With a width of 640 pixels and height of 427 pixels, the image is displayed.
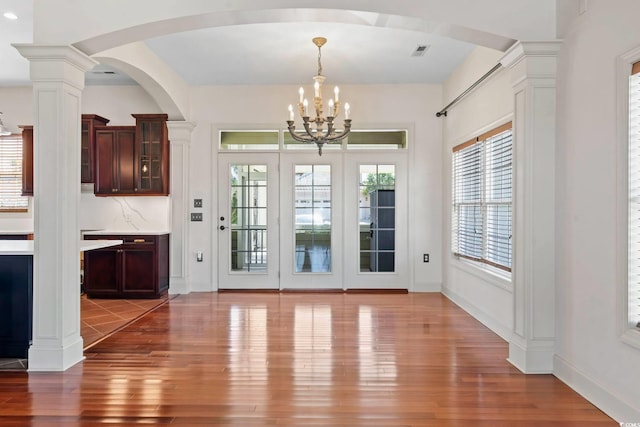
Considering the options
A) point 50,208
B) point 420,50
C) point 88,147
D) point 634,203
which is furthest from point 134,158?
point 634,203

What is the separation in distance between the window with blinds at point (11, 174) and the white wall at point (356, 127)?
9.06ft

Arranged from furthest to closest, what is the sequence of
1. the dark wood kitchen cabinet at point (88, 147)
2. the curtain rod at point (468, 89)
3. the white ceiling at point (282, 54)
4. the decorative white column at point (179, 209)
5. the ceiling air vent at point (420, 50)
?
the decorative white column at point (179, 209), the dark wood kitchen cabinet at point (88, 147), the ceiling air vent at point (420, 50), the white ceiling at point (282, 54), the curtain rod at point (468, 89)

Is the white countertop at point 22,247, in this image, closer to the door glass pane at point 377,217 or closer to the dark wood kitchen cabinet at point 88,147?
the dark wood kitchen cabinet at point 88,147

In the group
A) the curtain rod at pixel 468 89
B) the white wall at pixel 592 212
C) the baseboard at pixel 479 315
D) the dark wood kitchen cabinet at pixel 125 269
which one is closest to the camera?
the white wall at pixel 592 212

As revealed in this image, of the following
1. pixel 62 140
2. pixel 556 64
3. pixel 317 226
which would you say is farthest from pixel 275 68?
pixel 556 64

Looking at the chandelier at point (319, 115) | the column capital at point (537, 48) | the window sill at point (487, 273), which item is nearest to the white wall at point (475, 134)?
the window sill at point (487, 273)

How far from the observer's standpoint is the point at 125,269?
5.80 m

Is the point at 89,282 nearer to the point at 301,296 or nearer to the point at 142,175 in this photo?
the point at 142,175

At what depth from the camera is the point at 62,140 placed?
3262 millimetres

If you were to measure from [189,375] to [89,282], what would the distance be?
344 centimetres

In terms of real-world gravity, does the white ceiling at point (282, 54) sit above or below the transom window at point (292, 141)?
above

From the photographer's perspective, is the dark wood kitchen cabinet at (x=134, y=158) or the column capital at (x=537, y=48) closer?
the column capital at (x=537, y=48)

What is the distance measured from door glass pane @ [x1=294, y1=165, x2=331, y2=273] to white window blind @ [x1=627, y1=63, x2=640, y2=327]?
436 centimetres

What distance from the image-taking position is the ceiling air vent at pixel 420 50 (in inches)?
189
